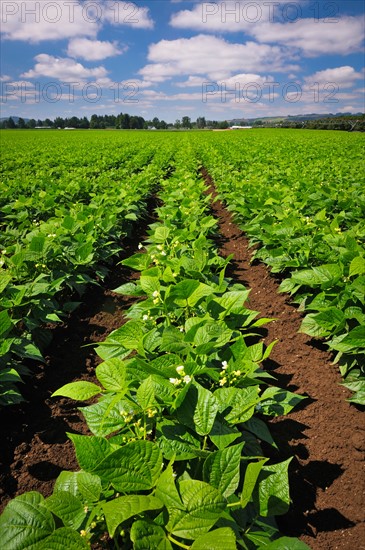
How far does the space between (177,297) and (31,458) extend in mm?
1530

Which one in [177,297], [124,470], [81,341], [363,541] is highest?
[177,297]

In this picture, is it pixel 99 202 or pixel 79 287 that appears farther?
pixel 99 202

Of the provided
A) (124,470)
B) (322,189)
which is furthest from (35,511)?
(322,189)

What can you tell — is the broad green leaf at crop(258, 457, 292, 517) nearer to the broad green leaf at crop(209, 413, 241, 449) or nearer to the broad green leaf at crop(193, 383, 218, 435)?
the broad green leaf at crop(209, 413, 241, 449)

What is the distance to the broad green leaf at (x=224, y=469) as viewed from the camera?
1.35 m

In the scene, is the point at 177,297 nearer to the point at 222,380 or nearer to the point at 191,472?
the point at 222,380

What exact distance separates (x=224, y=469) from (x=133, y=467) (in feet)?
1.18

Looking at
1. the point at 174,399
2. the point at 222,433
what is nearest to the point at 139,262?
the point at 174,399

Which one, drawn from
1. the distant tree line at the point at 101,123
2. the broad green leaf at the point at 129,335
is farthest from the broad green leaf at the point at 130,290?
the distant tree line at the point at 101,123

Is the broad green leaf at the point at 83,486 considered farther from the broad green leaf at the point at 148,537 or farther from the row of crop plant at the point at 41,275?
the row of crop plant at the point at 41,275

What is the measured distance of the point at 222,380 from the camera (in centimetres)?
186

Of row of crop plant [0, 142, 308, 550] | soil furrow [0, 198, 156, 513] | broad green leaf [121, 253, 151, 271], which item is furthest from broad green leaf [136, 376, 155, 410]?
broad green leaf [121, 253, 151, 271]

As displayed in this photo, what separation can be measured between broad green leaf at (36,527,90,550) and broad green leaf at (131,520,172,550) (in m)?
0.17

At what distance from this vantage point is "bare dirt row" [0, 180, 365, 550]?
81.4 inches
